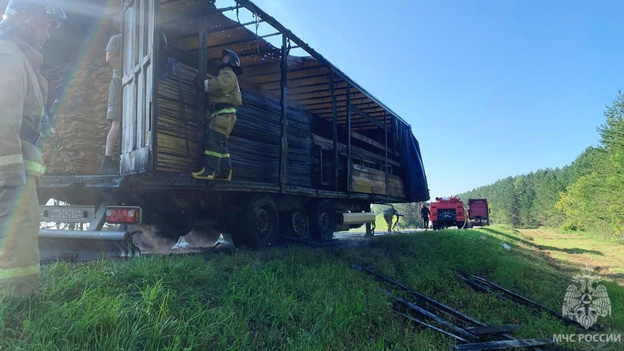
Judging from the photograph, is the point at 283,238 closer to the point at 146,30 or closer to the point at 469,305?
the point at 469,305

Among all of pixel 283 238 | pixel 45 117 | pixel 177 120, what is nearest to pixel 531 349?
pixel 283 238

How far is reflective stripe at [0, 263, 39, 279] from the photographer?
2.09 metres

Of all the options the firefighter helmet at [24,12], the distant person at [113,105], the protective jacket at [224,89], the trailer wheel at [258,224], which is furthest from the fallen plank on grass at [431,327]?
the firefighter helmet at [24,12]

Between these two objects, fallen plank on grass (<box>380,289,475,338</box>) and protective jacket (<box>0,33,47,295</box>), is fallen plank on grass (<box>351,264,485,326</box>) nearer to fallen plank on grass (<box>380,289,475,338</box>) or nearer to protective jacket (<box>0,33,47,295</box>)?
fallen plank on grass (<box>380,289,475,338</box>)

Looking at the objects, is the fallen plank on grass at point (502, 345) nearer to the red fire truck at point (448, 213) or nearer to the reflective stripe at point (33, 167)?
the reflective stripe at point (33, 167)

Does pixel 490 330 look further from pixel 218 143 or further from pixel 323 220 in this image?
pixel 323 220

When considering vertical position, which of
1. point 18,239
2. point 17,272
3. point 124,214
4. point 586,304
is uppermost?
point 124,214

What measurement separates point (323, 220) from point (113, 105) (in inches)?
191

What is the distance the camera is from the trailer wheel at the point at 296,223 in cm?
671

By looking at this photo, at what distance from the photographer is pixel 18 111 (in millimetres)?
2078

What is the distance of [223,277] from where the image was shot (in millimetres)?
3662

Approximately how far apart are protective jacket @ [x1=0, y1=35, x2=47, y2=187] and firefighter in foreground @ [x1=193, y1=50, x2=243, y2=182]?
6.81 ft

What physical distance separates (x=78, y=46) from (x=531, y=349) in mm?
7868

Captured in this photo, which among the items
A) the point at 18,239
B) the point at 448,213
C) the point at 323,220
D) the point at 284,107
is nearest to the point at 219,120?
the point at 284,107
